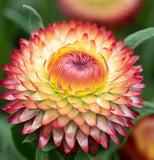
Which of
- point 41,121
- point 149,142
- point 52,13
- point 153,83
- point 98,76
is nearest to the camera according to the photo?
point 41,121

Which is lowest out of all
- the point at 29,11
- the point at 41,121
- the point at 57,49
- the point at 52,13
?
the point at 41,121

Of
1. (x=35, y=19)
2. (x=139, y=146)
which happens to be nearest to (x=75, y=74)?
(x=35, y=19)

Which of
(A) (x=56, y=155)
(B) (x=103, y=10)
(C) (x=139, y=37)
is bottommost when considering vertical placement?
(A) (x=56, y=155)

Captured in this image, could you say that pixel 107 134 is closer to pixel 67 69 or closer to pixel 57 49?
pixel 67 69

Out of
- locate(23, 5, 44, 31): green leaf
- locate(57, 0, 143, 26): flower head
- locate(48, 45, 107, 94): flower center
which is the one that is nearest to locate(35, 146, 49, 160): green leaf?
locate(48, 45, 107, 94): flower center

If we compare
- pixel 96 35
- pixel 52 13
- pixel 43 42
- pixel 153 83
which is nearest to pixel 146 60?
pixel 153 83

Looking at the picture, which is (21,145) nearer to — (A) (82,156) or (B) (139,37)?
(A) (82,156)
